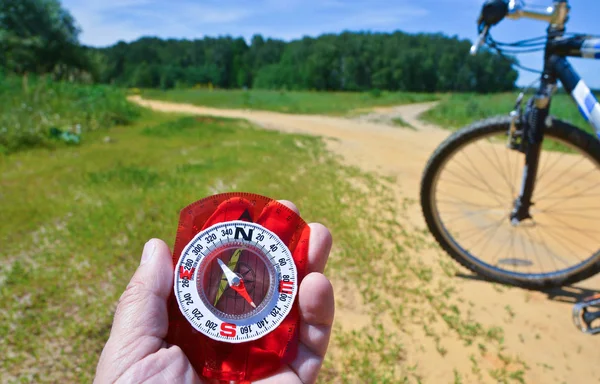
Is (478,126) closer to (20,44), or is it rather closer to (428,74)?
(20,44)

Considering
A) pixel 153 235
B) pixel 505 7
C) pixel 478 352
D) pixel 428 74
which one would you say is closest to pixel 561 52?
pixel 505 7

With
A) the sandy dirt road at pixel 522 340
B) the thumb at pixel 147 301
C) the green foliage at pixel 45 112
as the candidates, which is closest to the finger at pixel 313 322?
the thumb at pixel 147 301

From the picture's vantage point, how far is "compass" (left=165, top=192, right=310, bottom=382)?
1.06 m

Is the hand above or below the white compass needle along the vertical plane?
below

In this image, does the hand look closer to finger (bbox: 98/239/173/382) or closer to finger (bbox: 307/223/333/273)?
finger (bbox: 98/239/173/382)

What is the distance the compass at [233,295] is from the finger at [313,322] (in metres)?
0.03

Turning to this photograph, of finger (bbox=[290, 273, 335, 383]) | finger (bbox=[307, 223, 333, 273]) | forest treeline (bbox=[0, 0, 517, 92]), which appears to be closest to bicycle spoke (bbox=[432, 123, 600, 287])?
finger (bbox=[307, 223, 333, 273])

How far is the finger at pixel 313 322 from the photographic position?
1.09 meters

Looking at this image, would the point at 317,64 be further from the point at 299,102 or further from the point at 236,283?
the point at 236,283

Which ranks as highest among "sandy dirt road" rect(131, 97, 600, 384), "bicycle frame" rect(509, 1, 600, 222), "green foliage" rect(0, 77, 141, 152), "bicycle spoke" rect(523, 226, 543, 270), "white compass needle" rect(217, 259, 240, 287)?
"bicycle frame" rect(509, 1, 600, 222)

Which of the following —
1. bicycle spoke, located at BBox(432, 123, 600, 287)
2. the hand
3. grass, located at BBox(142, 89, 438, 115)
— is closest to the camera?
the hand

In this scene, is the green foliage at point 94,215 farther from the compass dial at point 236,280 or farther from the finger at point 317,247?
the compass dial at point 236,280

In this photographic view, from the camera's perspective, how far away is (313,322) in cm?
115

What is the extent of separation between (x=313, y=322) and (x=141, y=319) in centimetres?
45
